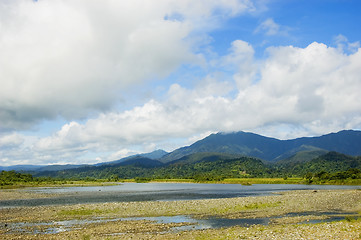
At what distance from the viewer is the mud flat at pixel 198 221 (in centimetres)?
3412

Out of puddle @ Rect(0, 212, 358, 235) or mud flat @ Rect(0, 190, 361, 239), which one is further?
puddle @ Rect(0, 212, 358, 235)

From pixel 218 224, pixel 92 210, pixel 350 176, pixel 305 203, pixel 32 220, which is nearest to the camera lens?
pixel 218 224

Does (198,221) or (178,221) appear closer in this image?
(198,221)

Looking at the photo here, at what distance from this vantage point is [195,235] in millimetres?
34906

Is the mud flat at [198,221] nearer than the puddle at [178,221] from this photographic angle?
Yes

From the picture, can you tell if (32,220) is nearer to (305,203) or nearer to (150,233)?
(150,233)

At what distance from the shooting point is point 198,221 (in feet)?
154

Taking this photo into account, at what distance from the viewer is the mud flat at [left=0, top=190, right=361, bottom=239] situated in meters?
34.1

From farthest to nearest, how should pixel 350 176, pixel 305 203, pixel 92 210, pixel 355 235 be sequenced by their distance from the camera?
pixel 350 176 → pixel 305 203 → pixel 92 210 → pixel 355 235

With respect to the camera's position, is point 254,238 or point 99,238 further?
point 99,238

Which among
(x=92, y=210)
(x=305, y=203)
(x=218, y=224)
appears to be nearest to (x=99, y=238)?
(x=218, y=224)

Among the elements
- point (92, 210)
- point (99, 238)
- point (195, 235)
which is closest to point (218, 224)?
point (195, 235)

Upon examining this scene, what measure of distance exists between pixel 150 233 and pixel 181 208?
2447 centimetres

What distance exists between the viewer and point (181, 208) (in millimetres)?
61375
